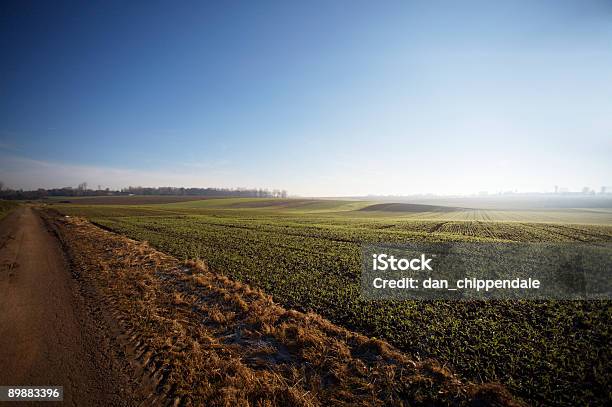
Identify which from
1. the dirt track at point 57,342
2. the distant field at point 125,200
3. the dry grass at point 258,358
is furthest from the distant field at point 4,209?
the dry grass at point 258,358

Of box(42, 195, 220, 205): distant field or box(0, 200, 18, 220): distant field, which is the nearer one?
box(0, 200, 18, 220): distant field

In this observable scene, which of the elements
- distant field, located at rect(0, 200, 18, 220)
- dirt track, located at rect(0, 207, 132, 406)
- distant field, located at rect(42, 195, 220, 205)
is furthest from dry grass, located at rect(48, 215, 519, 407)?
distant field, located at rect(42, 195, 220, 205)

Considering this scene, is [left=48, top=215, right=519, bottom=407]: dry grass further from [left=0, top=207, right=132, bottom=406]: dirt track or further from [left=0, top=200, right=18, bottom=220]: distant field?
[left=0, top=200, right=18, bottom=220]: distant field

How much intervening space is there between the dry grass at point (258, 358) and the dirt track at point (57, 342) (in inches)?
25.5

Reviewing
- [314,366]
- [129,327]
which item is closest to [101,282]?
[129,327]

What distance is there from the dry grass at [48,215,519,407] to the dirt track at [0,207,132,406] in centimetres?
65

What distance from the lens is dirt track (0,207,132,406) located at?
5910 millimetres

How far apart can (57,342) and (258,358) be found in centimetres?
587

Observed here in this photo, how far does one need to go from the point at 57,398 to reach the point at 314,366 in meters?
5.87

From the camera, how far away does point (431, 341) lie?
8289mm

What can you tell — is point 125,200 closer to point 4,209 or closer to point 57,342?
point 4,209

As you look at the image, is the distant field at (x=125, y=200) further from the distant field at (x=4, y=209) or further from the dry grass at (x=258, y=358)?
the dry grass at (x=258, y=358)

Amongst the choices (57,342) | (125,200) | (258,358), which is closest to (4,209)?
(125,200)

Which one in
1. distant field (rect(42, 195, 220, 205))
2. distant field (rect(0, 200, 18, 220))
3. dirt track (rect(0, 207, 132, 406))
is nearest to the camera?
dirt track (rect(0, 207, 132, 406))
